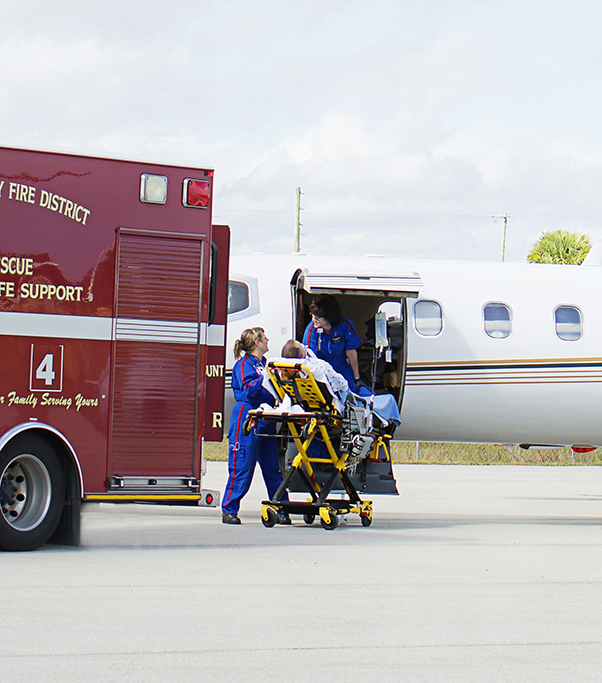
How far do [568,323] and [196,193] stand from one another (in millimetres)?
6026

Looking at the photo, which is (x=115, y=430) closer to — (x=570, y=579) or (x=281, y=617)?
(x=281, y=617)

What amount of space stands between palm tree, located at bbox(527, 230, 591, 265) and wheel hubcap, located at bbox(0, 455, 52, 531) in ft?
98.2

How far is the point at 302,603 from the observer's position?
23.3 ft

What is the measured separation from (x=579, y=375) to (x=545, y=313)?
3.01 ft

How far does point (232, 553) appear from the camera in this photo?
9359 mm

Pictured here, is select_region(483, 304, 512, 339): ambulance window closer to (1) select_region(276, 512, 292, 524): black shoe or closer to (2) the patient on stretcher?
(2) the patient on stretcher

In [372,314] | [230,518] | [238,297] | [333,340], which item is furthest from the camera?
[372,314]

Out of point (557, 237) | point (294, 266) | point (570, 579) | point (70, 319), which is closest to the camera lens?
point (570, 579)

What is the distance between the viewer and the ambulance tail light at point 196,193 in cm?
980

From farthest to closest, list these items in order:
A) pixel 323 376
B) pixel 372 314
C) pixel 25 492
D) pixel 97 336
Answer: pixel 372 314 → pixel 323 376 → pixel 97 336 → pixel 25 492

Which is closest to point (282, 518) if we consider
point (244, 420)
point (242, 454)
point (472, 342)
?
point (242, 454)

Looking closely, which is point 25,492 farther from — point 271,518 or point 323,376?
point 323,376

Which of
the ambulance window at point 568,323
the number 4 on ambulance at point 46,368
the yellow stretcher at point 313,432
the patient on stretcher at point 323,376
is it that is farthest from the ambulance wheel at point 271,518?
the ambulance window at point 568,323

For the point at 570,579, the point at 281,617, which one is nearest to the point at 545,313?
the point at 570,579
